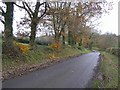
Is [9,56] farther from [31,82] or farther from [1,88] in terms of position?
[1,88]

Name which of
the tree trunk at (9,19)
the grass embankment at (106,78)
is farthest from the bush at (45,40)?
the grass embankment at (106,78)

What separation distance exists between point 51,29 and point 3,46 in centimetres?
2050

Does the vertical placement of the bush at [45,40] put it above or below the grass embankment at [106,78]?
above

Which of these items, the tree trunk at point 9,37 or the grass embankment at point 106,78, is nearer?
the grass embankment at point 106,78

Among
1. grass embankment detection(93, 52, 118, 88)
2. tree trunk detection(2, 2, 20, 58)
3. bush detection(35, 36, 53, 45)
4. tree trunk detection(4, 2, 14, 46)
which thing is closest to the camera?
grass embankment detection(93, 52, 118, 88)

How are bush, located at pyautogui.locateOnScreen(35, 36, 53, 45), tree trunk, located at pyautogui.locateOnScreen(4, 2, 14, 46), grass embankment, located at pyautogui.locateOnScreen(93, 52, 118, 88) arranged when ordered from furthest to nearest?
bush, located at pyautogui.locateOnScreen(35, 36, 53, 45), tree trunk, located at pyautogui.locateOnScreen(4, 2, 14, 46), grass embankment, located at pyautogui.locateOnScreen(93, 52, 118, 88)

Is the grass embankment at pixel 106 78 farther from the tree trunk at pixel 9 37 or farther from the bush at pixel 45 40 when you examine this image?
the bush at pixel 45 40

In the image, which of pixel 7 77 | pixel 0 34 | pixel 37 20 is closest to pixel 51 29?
pixel 37 20

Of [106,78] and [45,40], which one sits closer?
[106,78]

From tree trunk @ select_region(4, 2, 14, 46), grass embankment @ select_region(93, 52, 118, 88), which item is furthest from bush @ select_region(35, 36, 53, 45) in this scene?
grass embankment @ select_region(93, 52, 118, 88)

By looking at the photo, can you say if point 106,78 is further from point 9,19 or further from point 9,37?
point 9,19

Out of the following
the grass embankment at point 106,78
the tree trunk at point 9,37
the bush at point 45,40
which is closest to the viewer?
the grass embankment at point 106,78

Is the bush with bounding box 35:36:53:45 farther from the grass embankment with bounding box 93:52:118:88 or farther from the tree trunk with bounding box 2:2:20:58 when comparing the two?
the grass embankment with bounding box 93:52:118:88

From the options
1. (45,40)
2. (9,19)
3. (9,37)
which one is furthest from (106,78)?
(45,40)
